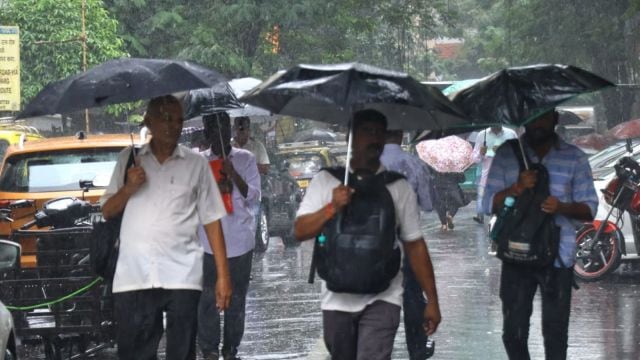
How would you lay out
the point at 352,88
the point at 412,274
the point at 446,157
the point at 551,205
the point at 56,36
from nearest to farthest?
the point at 352,88 < the point at 551,205 < the point at 412,274 < the point at 446,157 < the point at 56,36

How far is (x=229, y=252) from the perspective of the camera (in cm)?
988

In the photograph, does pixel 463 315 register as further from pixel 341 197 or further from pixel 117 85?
pixel 341 197

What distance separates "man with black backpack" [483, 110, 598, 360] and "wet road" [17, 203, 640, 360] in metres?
2.68

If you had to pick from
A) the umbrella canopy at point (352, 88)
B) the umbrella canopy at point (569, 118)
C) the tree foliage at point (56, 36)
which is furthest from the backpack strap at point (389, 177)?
the tree foliage at point (56, 36)

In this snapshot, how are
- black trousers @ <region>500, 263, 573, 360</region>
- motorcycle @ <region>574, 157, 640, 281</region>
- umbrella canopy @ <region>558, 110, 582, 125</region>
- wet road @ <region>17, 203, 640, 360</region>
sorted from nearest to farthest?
black trousers @ <region>500, 263, 573, 360</region>, wet road @ <region>17, 203, 640, 360</region>, motorcycle @ <region>574, 157, 640, 281</region>, umbrella canopy @ <region>558, 110, 582, 125</region>

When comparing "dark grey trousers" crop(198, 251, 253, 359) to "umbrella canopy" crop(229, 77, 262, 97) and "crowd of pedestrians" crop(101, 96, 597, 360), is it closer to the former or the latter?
"umbrella canopy" crop(229, 77, 262, 97)

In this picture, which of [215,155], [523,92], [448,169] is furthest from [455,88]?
[448,169]

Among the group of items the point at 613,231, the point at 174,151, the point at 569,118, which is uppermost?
the point at 569,118

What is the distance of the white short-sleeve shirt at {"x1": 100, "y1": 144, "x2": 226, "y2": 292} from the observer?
6.70 m

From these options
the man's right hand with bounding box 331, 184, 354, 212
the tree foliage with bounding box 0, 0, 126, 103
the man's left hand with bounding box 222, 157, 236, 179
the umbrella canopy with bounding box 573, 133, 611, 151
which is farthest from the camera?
the tree foliage with bounding box 0, 0, 126, 103

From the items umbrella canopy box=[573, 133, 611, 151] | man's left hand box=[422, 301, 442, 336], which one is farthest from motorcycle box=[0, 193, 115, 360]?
umbrella canopy box=[573, 133, 611, 151]

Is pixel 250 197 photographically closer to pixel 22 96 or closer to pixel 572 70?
pixel 572 70

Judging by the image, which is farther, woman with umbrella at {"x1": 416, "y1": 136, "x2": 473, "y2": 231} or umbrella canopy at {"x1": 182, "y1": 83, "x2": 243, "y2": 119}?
woman with umbrella at {"x1": 416, "y1": 136, "x2": 473, "y2": 231}

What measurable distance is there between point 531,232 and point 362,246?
1698 mm
